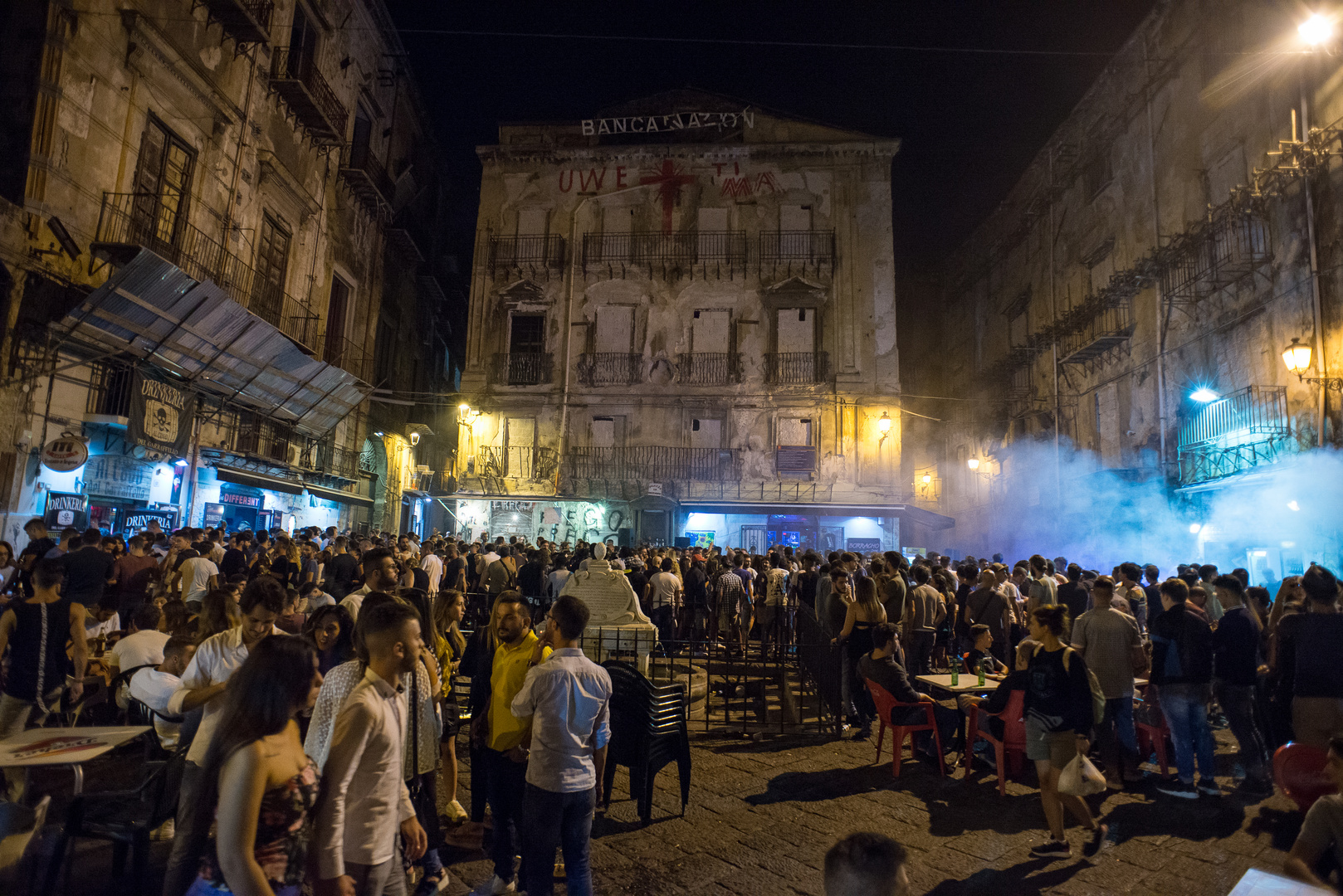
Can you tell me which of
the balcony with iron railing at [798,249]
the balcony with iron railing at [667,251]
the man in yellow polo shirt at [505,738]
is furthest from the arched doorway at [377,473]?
the man in yellow polo shirt at [505,738]

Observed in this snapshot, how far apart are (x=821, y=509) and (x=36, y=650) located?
797 inches

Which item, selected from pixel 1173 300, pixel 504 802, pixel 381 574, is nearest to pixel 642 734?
pixel 504 802

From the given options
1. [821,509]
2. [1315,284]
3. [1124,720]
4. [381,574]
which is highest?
[1315,284]

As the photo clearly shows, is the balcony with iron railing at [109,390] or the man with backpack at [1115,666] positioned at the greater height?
the balcony with iron railing at [109,390]

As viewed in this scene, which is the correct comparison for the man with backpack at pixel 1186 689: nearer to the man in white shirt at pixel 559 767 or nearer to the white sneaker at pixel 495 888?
the man in white shirt at pixel 559 767

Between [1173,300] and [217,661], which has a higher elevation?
[1173,300]

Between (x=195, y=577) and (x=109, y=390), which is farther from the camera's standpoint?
(x=109, y=390)

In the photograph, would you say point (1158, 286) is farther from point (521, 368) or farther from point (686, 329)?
point (521, 368)

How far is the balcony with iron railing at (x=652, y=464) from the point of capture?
965 inches

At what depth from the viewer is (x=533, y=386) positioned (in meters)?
25.5

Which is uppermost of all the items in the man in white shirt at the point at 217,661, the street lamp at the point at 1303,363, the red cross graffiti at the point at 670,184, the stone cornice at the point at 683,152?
the stone cornice at the point at 683,152

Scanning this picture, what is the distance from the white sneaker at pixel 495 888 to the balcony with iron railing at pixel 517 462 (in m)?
20.8

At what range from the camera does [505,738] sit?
4.00 metres

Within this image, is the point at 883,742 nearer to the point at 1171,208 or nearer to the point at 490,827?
the point at 490,827
